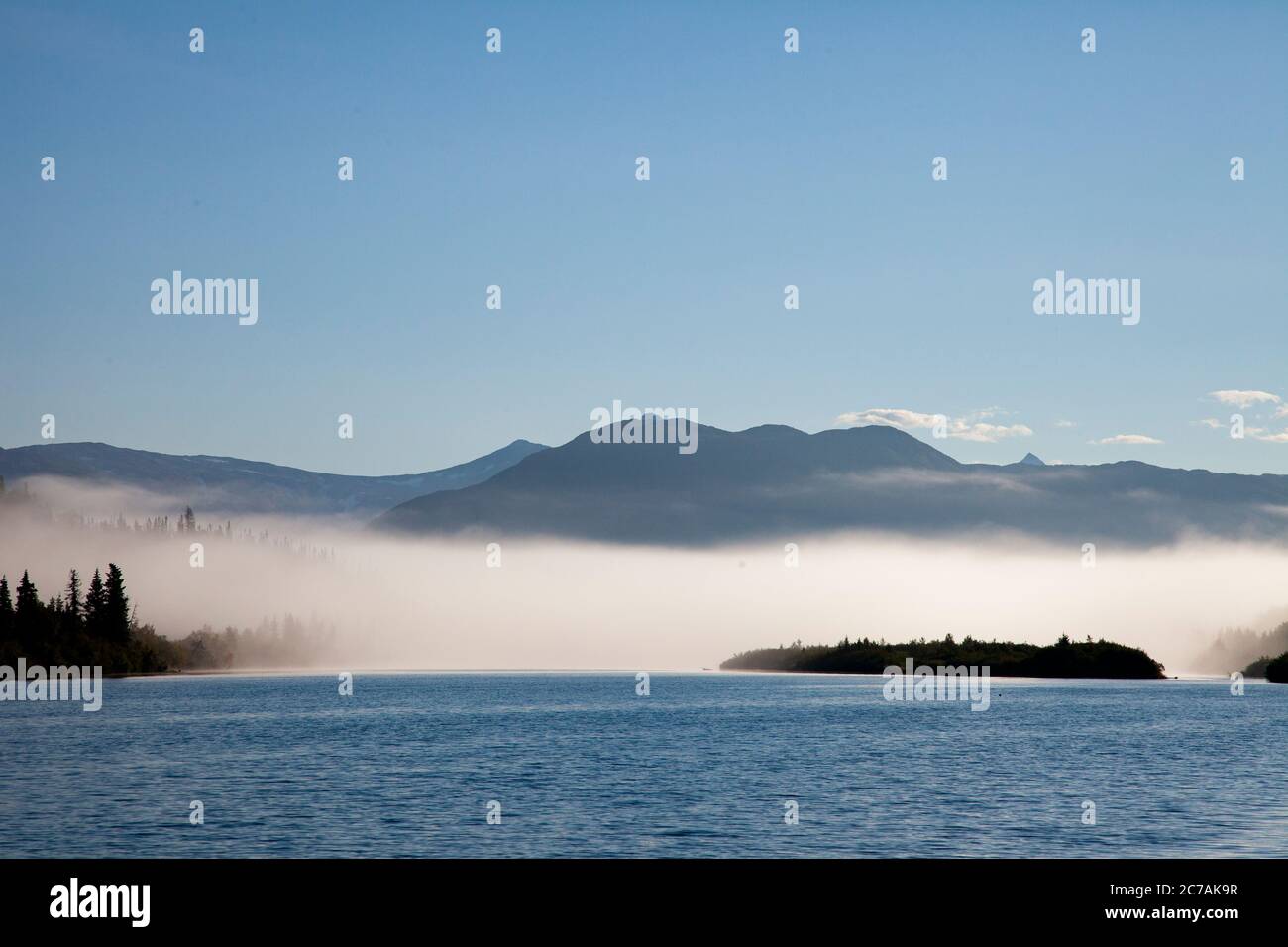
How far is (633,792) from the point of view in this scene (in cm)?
9519

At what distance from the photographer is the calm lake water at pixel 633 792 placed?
6981 centimetres

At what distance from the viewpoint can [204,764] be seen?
115 metres

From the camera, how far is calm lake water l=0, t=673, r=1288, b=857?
6981 centimetres

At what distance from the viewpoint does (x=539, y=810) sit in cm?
8425

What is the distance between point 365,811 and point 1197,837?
50690mm

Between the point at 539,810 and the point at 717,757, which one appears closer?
the point at 539,810
